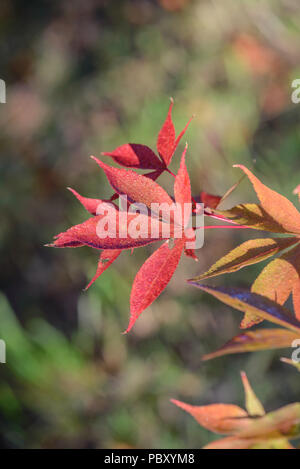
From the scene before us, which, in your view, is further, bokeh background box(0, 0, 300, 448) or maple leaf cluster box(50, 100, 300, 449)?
bokeh background box(0, 0, 300, 448)

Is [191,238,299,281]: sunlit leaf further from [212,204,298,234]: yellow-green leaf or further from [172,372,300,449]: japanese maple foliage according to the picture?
[172,372,300,449]: japanese maple foliage

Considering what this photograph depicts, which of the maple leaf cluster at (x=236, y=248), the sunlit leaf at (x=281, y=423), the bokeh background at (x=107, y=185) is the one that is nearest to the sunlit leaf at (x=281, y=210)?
the maple leaf cluster at (x=236, y=248)

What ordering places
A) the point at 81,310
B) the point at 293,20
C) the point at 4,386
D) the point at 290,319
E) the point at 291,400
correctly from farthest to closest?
1. the point at 293,20
2. the point at 81,310
3. the point at 4,386
4. the point at 291,400
5. the point at 290,319

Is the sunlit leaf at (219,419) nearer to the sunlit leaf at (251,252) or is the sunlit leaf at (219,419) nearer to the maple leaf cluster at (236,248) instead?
the maple leaf cluster at (236,248)

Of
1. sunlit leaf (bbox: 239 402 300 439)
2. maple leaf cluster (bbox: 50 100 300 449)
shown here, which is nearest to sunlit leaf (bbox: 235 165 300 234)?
maple leaf cluster (bbox: 50 100 300 449)

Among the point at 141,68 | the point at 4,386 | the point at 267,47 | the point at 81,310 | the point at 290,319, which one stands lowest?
the point at 290,319

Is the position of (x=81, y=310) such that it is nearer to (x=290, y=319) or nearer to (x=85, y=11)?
(x=290, y=319)

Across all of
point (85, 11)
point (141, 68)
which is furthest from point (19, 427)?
point (85, 11)

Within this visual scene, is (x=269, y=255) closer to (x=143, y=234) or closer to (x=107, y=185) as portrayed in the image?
(x=143, y=234)
